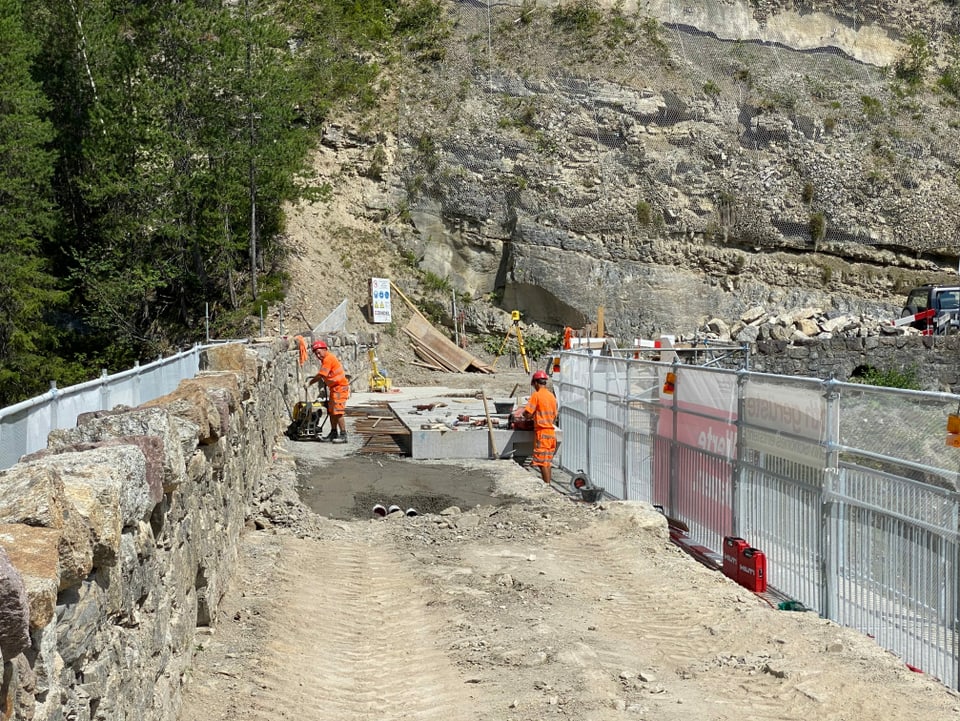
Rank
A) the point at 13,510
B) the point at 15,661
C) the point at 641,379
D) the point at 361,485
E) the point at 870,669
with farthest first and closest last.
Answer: the point at 361,485 → the point at 641,379 → the point at 870,669 → the point at 13,510 → the point at 15,661

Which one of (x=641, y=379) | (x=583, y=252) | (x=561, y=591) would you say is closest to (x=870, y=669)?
(x=561, y=591)

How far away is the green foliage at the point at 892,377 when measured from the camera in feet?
88.3

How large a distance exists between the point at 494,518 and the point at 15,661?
8675 mm

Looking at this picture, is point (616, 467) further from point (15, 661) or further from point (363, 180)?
point (363, 180)

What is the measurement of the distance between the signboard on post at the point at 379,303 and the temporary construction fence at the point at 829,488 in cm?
2251

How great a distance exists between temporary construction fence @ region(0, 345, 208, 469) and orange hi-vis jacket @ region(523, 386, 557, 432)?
5918 millimetres

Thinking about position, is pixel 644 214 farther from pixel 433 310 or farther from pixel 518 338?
pixel 433 310

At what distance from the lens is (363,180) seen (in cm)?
3944

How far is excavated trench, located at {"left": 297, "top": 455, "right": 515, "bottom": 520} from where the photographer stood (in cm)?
1288

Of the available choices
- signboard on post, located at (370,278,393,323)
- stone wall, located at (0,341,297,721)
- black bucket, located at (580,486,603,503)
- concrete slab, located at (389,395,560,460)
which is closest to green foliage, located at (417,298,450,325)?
signboard on post, located at (370,278,393,323)

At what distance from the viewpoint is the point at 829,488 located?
7.87 metres

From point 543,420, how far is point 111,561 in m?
10.5

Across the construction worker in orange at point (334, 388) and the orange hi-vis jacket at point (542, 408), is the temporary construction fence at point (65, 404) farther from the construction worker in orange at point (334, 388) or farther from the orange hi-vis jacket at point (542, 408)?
the construction worker in orange at point (334, 388)

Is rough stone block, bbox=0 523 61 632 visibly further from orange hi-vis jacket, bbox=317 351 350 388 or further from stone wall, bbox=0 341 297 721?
orange hi-vis jacket, bbox=317 351 350 388
